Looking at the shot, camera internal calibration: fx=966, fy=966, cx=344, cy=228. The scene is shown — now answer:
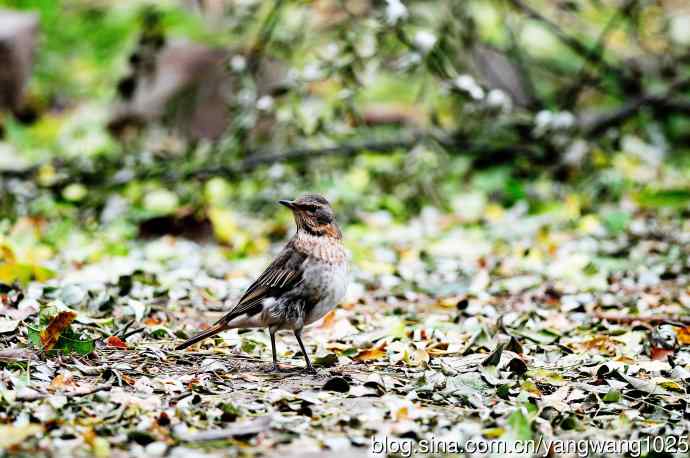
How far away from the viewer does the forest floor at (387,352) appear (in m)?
3.43

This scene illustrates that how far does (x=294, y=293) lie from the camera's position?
439 centimetres

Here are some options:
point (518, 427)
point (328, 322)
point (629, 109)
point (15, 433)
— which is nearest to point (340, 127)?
point (328, 322)

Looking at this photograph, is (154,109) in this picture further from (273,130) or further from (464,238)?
(464,238)

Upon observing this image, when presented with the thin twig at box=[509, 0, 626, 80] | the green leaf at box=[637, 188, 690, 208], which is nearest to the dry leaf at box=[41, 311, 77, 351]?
the green leaf at box=[637, 188, 690, 208]

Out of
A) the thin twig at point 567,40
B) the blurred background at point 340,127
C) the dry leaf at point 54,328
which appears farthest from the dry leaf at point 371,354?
the thin twig at point 567,40

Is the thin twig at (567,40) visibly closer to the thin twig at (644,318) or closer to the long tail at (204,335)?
the thin twig at (644,318)

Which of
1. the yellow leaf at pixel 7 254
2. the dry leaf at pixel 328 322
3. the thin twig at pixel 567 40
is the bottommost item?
the dry leaf at pixel 328 322

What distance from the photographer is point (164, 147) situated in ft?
31.0

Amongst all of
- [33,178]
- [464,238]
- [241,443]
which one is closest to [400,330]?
[241,443]

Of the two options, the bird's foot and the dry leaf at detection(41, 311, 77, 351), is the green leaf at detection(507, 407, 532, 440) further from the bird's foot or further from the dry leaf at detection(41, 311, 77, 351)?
the dry leaf at detection(41, 311, 77, 351)

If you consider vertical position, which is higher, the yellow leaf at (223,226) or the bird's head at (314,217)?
the bird's head at (314,217)

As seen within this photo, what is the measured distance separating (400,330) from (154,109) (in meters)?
6.10

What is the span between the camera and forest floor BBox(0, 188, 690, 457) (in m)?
3.43

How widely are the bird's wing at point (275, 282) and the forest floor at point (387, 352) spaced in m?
0.26
